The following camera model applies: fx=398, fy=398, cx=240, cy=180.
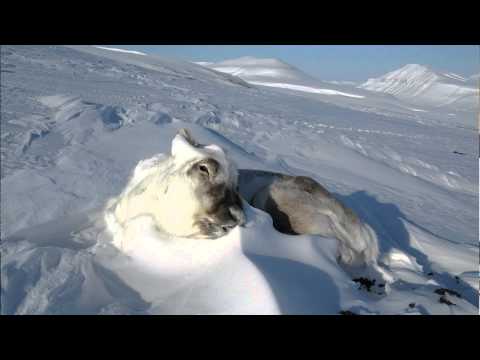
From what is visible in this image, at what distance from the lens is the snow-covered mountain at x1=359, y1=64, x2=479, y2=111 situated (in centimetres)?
8944

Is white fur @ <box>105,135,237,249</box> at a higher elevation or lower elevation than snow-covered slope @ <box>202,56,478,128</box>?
higher

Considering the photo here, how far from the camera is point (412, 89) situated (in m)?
130

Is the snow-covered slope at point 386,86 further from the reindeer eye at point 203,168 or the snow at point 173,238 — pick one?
the reindeer eye at point 203,168

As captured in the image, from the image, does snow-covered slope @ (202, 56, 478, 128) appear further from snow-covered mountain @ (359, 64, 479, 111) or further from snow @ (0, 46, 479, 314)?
snow @ (0, 46, 479, 314)

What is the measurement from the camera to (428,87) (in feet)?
402

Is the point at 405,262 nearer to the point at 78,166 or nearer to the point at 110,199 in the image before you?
the point at 110,199

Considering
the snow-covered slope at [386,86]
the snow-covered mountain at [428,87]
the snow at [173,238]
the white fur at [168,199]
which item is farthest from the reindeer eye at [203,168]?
the snow-covered mountain at [428,87]

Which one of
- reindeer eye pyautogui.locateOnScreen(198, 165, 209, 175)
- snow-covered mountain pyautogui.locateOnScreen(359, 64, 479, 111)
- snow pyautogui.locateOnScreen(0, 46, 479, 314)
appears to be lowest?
snow-covered mountain pyautogui.locateOnScreen(359, 64, 479, 111)

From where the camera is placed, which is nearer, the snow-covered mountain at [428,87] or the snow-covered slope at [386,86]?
the snow-covered slope at [386,86]

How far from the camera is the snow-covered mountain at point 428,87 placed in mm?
89438

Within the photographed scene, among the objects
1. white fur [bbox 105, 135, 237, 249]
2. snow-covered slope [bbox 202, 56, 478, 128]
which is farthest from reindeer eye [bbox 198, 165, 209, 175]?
snow-covered slope [bbox 202, 56, 478, 128]

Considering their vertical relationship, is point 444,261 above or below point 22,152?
below

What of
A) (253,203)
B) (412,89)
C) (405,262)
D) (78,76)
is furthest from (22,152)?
(412,89)

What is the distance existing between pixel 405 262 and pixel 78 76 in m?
10.4
